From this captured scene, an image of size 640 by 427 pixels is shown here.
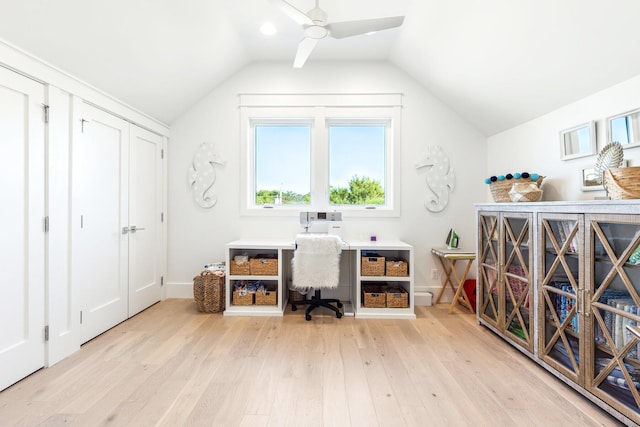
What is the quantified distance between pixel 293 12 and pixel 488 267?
2.64m

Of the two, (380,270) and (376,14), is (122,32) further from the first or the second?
(380,270)

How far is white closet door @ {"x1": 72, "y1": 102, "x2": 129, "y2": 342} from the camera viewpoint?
228 cm

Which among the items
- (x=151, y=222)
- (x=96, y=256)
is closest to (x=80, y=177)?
(x=96, y=256)

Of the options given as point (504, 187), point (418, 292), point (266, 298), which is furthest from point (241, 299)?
point (504, 187)

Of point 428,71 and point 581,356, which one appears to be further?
point 428,71

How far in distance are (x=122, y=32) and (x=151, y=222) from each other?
188cm

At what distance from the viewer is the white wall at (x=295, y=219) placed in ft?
11.5

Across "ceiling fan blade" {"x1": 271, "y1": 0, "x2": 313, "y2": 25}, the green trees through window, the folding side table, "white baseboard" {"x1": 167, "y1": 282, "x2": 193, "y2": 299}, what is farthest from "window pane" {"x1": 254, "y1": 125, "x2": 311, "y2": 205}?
the folding side table

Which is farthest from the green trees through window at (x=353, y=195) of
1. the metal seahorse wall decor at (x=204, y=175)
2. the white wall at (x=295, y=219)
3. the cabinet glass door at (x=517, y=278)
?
the cabinet glass door at (x=517, y=278)

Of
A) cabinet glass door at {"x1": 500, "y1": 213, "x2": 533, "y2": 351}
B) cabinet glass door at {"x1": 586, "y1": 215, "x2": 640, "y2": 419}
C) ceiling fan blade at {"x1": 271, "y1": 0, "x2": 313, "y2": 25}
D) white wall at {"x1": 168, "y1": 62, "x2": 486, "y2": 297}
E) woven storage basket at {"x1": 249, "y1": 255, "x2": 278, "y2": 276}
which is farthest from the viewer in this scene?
white wall at {"x1": 168, "y1": 62, "x2": 486, "y2": 297}

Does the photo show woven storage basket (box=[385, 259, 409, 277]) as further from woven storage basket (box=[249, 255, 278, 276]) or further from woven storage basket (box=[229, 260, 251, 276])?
woven storage basket (box=[229, 260, 251, 276])

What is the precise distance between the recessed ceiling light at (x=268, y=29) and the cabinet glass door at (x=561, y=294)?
9.58ft

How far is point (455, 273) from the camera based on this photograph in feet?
10.7

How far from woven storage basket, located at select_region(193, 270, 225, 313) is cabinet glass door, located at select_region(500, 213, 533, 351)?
2714mm
